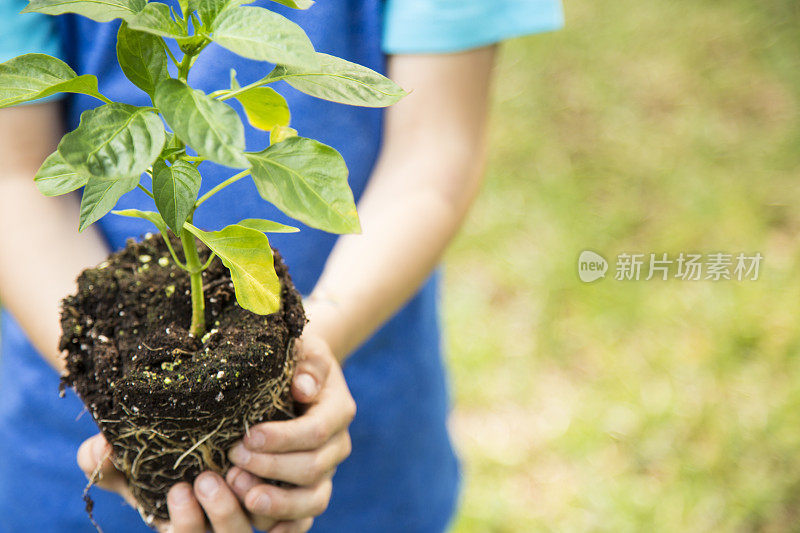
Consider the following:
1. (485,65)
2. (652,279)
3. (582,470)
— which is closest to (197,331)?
(485,65)

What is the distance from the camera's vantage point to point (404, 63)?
3.46 ft

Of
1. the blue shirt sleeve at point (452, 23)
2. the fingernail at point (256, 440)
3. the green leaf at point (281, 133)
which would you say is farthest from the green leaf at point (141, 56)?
the blue shirt sleeve at point (452, 23)

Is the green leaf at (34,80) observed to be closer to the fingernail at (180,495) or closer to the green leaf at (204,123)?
the green leaf at (204,123)

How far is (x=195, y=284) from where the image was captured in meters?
0.71

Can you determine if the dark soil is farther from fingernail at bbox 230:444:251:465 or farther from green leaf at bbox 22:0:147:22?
green leaf at bbox 22:0:147:22

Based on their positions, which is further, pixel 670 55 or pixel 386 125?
pixel 670 55

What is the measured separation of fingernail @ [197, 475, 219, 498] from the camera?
781mm

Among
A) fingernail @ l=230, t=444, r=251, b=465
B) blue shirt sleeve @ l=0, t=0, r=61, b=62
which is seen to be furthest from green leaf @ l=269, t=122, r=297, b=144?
blue shirt sleeve @ l=0, t=0, r=61, b=62

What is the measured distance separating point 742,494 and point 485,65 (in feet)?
4.19

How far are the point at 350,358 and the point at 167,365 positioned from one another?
43cm

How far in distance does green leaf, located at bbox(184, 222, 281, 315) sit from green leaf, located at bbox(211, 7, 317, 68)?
0.17 m

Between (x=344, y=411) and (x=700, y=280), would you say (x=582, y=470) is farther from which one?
(x=344, y=411)

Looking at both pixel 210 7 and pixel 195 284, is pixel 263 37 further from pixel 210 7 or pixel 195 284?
pixel 195 284

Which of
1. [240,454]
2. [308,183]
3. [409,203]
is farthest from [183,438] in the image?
[409,203]
